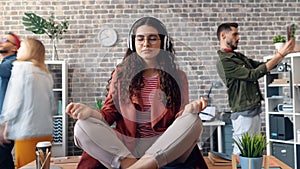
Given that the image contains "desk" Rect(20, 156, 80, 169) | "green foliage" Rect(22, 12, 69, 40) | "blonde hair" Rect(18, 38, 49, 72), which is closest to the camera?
"blonde hair" Rect(18, 38, 49, 72)

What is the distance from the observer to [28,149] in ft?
3.64

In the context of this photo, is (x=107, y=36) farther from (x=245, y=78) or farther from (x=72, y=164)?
(x=245, y=78)

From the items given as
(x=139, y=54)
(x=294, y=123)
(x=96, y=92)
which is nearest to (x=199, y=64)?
(x=139, y=54)

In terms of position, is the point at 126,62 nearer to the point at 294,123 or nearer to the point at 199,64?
the point at 199,64

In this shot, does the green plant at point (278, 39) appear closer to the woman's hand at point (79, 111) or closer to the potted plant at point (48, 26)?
the potted plant at point (48, 26)

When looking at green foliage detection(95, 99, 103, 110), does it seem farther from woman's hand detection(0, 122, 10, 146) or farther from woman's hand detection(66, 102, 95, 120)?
woman's hand detection(0, 122, 10, 146)

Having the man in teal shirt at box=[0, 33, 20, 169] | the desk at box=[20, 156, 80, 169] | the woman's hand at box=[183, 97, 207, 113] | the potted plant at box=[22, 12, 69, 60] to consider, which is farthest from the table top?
the potted plant at box=[22, 12, 69, 60]

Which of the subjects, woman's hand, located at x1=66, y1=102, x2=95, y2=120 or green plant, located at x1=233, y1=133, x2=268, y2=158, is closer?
woman's hand, located at x1=66, y1=102, x2=95, y2=120

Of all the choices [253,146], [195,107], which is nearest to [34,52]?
[195,107]

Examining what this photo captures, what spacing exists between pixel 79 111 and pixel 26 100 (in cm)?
48

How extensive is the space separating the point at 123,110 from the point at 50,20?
Result: 1913mm

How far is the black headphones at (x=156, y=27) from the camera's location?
0.67 m

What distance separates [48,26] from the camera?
2318 mm

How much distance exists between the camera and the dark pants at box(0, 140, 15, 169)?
3.47 ft
